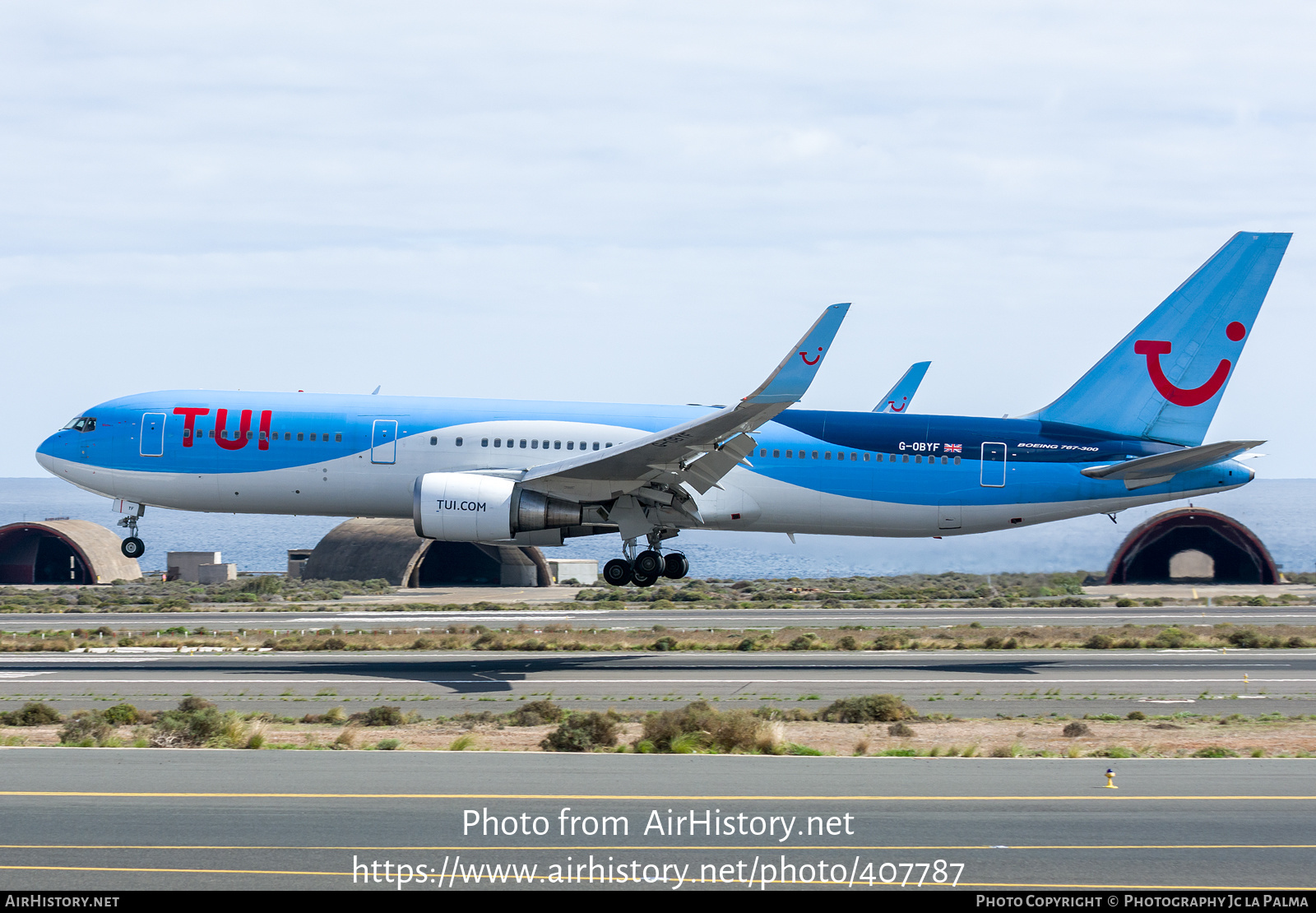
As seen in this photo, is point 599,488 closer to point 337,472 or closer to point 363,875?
point 337,472

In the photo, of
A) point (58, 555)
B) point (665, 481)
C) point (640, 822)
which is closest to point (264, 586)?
point (58, 555)

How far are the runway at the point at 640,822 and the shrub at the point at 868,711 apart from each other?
208 inches

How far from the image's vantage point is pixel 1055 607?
56.1 metres

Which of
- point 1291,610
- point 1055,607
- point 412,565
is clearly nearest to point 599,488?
point 1055,607

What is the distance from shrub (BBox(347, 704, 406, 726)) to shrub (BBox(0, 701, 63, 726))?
218 inches

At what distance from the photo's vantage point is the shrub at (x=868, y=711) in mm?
23203

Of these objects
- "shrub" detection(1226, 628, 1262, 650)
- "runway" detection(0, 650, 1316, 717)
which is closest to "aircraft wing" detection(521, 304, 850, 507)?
"runway" detection(0, 650, 1316, 717)

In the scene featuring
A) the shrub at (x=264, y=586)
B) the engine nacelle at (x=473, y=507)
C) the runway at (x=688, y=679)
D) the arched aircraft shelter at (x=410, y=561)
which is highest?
the engine nacelle at (x=473, y=507)

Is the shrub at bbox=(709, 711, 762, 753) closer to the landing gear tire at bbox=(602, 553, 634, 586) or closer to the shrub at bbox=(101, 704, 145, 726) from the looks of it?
the shrub at bbox=(101, 704, 145, 726)

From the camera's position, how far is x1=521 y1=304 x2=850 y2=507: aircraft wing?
2619 cm

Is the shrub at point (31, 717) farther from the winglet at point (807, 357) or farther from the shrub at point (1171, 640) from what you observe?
the shrub at point (1171, 640)

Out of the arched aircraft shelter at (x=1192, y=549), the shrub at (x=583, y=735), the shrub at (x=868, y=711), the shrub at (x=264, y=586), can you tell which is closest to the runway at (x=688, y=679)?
the shrub at (x=868, y=711)

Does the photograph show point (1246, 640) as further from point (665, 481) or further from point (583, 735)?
point (583, 735)

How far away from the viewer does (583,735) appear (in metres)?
19.2
